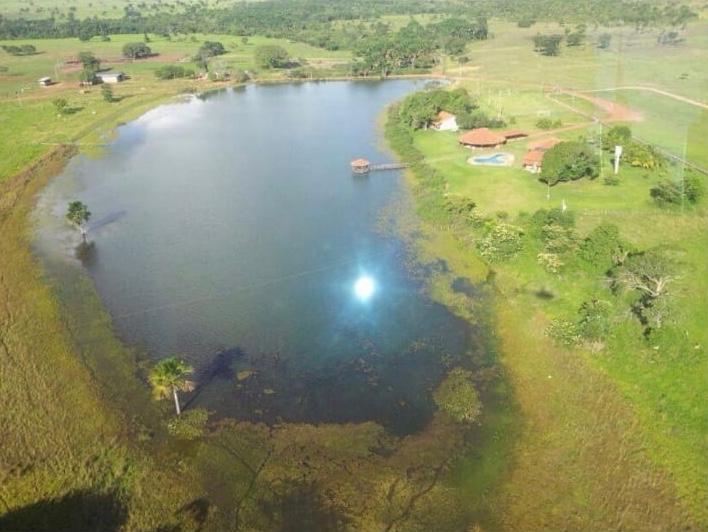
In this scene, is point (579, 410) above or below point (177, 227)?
below

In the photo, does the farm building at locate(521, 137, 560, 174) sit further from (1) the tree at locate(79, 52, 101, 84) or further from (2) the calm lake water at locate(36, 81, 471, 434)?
(1) the tree at locate(79, 52, 101, 84)

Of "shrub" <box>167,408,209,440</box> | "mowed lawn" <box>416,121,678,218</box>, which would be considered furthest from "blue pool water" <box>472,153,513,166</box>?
"shrub" <box>167,408,209,440</box>

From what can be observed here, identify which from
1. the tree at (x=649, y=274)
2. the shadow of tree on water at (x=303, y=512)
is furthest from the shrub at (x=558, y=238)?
the shadow of tree on water at (x=303, y=512)

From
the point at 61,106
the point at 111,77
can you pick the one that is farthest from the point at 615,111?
the point at 111,77

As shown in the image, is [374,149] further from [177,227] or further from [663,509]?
[663,509]

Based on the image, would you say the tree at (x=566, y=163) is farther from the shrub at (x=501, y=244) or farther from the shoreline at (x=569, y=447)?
the shoreline at (x=569, y=447)

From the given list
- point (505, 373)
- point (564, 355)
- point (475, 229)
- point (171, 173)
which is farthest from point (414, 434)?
point (171, 173)
